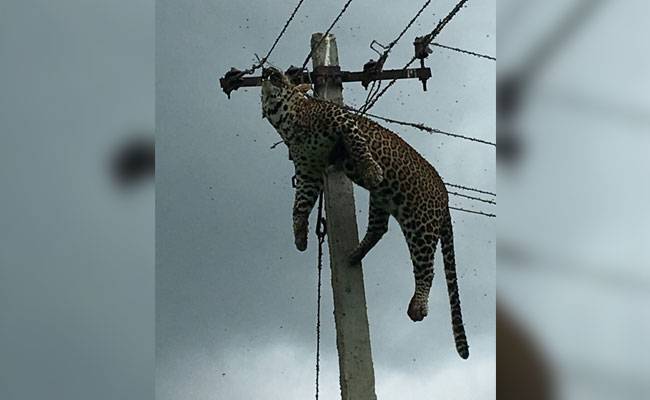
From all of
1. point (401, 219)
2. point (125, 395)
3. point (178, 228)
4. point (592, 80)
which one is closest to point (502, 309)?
point (592, 80)

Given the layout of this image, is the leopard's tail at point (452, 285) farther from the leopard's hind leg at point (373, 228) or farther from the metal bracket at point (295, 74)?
the metal bracket at point (295, 74)

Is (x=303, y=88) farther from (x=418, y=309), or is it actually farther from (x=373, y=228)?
(x=418, y=309)

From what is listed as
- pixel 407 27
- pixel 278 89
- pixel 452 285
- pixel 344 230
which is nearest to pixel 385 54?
pixel 407 27

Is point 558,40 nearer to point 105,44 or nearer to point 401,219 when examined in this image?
point 105,44

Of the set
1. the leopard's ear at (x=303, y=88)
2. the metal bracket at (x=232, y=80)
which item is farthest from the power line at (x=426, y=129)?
the metal bracket at (x=232, y=80)

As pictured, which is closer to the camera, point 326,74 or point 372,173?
point 372,173

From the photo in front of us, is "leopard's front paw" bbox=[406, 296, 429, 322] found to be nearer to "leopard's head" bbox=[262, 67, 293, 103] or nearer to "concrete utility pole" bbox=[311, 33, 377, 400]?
"concrete utility pole" bbox=[311, 33, 377, 400]

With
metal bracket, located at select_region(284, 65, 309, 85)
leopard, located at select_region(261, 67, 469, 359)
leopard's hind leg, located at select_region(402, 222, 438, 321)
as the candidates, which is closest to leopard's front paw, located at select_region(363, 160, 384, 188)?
leopard, located at select_region(261, 67, 469, 359)
